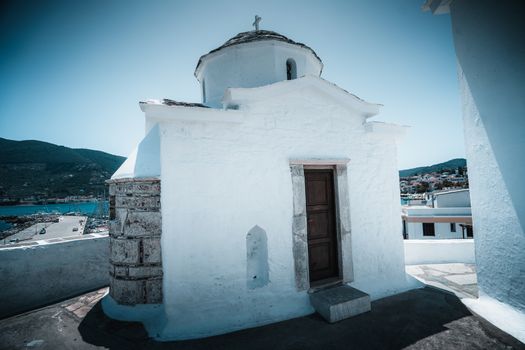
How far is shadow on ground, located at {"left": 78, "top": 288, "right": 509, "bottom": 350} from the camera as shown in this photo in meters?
3.26

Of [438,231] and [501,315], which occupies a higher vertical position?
[501,315]

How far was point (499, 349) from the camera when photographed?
3.00 m

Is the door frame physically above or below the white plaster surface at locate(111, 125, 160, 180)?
below

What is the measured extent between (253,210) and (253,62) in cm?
399

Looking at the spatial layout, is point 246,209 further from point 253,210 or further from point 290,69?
point 290,69

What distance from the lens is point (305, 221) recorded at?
4402mm

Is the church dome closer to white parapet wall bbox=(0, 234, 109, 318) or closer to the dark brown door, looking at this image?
the dark brown door

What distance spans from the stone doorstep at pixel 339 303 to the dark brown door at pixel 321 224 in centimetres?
47

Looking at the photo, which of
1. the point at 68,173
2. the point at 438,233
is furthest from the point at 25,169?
the point at 438,233

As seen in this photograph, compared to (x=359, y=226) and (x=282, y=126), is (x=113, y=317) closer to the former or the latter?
(x=282, y=126)

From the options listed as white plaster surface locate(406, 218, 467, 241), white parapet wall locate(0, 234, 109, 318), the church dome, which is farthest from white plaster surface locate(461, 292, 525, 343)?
white plaster surface locate(406, 218, 467, 241)

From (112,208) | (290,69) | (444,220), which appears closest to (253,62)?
(290,69)

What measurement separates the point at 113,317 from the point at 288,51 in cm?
686

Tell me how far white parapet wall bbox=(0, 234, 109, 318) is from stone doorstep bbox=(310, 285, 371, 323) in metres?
4.96
